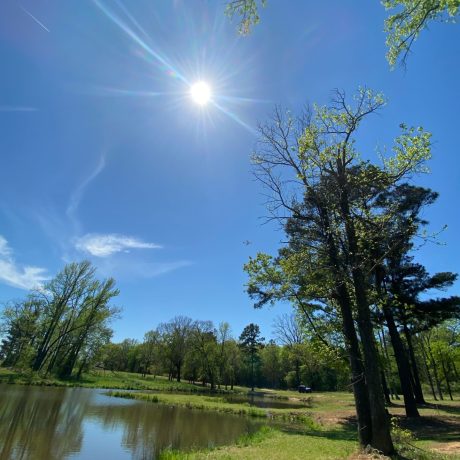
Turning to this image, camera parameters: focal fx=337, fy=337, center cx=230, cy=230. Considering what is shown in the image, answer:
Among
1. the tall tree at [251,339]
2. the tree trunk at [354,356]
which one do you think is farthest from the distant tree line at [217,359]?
the tree trunk at [354,356]

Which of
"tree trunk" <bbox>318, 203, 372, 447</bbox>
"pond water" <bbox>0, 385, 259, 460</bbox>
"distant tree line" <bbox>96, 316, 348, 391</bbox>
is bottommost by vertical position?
"pond water" <bbox>0, 385, 259, 460</bbox>

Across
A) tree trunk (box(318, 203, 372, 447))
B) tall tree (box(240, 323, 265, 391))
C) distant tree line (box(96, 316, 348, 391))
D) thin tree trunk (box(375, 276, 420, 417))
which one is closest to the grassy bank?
tree trunk (box(318, 203, 372, 447))

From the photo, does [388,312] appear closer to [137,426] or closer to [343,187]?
[343,187]

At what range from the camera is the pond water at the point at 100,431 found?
41.8ft

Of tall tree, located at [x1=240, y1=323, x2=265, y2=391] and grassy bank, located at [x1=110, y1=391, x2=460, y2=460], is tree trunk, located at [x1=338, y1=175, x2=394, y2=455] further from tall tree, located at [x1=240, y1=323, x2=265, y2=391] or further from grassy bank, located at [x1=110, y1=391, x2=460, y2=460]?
tall tree, located at [x1=240, y1=323, x2=265, y2=391]

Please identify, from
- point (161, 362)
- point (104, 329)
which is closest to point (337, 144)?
A: point (104, 329)

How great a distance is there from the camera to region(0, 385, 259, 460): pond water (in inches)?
502

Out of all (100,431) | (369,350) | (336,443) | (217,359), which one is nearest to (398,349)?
(336,443)

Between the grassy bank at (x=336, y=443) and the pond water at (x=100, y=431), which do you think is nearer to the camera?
Answer: the grassy bank at (x=336, y=443)

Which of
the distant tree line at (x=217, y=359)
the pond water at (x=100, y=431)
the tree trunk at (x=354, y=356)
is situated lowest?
the pond water at (x=100, y=431)

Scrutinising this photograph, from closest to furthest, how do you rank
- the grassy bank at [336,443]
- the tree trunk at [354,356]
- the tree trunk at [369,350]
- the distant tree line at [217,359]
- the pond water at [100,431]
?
the tree trunk at [369,350]
the grassy bank at [336,443]
the tree trunk at [354,356]
the pond water at [100,431]
the distant tree line at [217,359]

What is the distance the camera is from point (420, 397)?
1203 inches

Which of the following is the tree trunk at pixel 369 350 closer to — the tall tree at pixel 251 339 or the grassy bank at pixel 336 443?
the grassy bank at pixel 336 443

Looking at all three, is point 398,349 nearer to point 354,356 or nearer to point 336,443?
point 336,443
